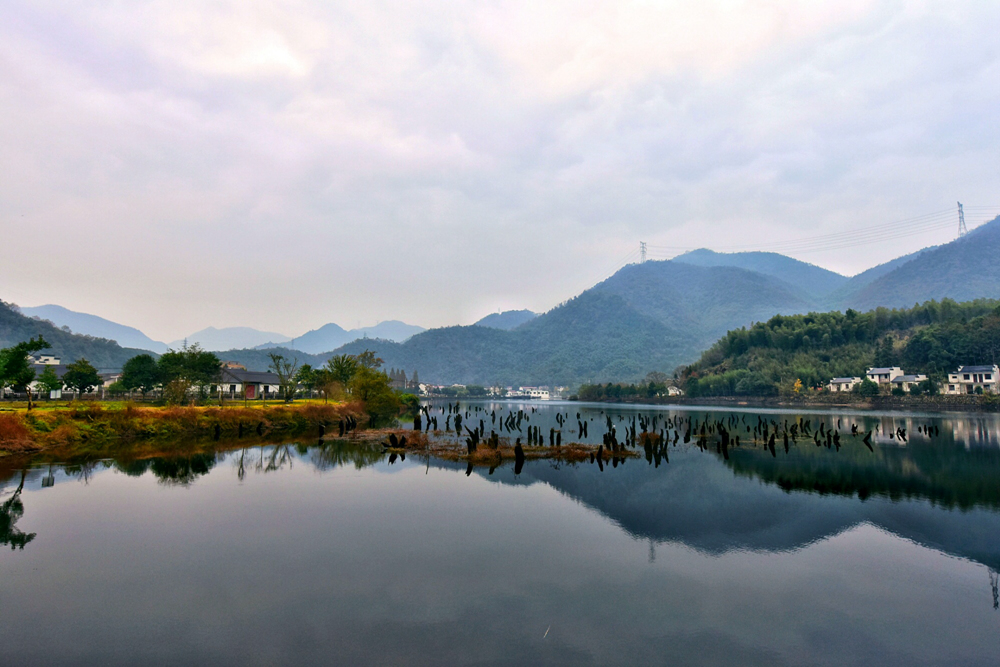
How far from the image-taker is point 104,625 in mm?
9211

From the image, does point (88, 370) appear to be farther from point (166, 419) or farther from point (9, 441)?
point (9, 441)

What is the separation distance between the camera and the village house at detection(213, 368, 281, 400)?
239 ft

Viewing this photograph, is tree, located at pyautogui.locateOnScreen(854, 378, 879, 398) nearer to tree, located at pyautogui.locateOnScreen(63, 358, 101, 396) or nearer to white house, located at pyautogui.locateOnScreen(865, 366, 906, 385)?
white house, located at pyautogui.locateOnScreen(865, 366, 906, 385)

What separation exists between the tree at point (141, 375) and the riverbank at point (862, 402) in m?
104

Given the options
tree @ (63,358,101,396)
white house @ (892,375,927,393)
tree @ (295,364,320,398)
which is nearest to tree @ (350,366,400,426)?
tree @ (295,364,320,398)

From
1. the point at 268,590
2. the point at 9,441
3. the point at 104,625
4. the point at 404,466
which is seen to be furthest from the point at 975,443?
the point at 9,441

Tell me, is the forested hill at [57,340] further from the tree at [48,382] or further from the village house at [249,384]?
the tree at [48,382]

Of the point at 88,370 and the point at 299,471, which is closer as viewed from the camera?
the point at 299,471

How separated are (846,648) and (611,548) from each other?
6464 millimetres

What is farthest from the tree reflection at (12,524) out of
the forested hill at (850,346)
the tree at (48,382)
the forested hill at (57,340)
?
the forested hill at (57,340)

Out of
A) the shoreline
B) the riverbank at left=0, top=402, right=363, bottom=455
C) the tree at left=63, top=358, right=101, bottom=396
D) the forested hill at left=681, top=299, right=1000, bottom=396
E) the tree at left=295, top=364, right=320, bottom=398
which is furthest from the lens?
the forested hill at left=681, top=299, right=1000, bottom=396

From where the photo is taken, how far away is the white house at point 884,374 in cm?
9100

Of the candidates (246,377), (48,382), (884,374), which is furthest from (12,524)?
(884,374)

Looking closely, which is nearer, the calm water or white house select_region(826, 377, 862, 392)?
the calm water
